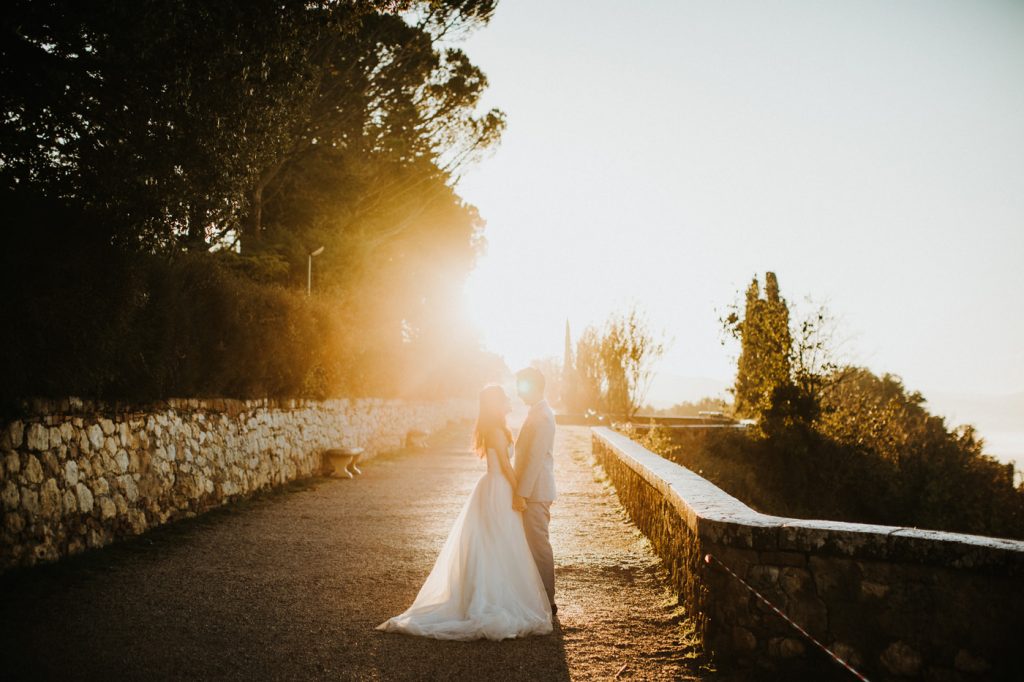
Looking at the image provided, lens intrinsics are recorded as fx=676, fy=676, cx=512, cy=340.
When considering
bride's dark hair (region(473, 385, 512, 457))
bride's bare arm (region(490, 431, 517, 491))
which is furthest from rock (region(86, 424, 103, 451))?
bride's bare arm (region(490, 431, 517, 491))

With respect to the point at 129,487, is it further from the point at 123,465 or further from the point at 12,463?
the point at 12,463

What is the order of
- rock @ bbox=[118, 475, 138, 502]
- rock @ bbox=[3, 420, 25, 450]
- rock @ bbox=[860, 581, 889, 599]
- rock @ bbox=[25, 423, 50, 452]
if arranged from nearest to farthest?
rock @ bbox=[860, 581, 889, 599]
rock @ bbox=[3, 420, 25, 450]
rock @ bbox=[25, 423, 50, 452]
rock @ bbox=[118, 475, 138, 502]

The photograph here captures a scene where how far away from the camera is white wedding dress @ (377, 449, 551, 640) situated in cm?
462

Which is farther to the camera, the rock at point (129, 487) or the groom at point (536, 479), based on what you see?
the rock at point (129, 487)

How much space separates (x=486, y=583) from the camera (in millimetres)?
4785

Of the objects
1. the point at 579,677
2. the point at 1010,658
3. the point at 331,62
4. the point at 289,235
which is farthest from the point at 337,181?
the point at 1010,658

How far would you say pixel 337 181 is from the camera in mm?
18641

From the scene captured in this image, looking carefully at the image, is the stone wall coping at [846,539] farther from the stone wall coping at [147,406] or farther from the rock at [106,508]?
the rock at [106,508]

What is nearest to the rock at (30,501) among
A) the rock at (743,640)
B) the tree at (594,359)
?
the rock at (743,640)

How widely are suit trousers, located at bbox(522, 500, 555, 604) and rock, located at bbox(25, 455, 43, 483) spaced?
14.6 feet

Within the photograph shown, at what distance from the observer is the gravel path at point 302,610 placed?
13.5 ft

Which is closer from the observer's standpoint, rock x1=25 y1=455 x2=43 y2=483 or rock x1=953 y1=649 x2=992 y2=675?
rock x1=953 y1=649 x2=992 y2=675

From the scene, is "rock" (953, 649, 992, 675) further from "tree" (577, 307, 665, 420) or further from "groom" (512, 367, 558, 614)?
"tree" (577, 307, 665, 420)

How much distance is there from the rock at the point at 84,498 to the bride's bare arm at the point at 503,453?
14.3ft
